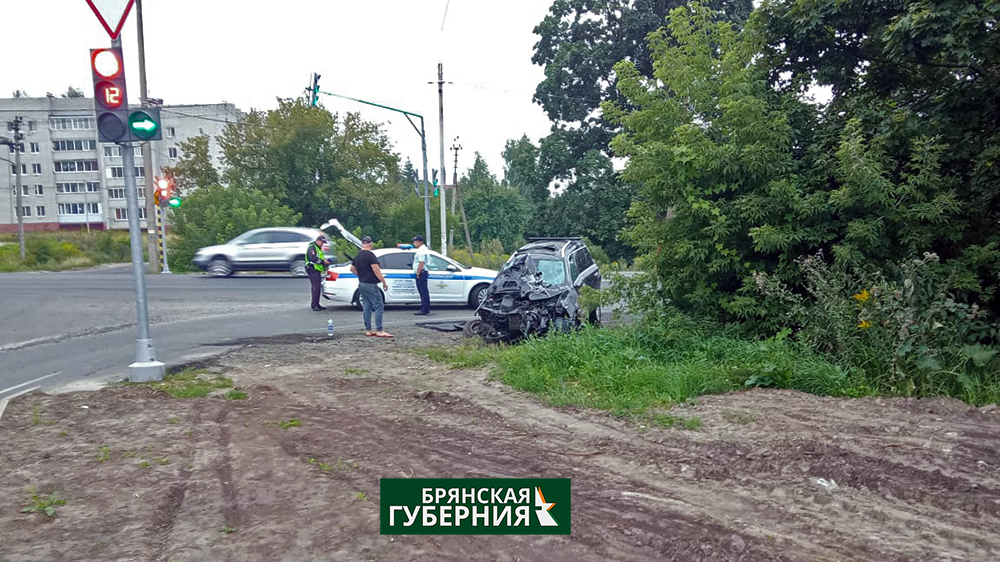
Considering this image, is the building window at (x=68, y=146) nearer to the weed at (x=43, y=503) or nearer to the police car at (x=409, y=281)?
the police car at (x=409, y=281)

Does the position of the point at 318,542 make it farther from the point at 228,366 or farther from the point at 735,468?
the point at 228,366

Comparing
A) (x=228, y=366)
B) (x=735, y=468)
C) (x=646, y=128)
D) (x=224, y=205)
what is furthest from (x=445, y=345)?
(x=224, y=205)

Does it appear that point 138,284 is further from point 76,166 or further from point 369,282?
point 76,166

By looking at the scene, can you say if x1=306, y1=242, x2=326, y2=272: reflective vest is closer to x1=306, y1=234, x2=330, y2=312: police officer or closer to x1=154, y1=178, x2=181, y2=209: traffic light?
x1=306, y1=234, x2=330, y2=312: police officer

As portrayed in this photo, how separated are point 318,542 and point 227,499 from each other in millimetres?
1125

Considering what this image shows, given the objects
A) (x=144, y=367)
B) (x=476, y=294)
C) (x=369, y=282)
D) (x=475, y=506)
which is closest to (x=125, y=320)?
(x=369, y=282)

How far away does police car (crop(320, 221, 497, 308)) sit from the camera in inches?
647

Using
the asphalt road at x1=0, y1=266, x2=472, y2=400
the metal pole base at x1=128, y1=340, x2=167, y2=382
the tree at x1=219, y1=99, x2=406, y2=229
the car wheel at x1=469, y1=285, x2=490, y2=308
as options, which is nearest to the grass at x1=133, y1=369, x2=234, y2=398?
the metal pole base at x1=128, y1=340, x2=167, y2=382

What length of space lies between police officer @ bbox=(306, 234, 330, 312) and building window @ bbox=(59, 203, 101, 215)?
6958 centimetres

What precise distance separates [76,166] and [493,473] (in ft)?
276

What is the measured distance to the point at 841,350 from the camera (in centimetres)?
800

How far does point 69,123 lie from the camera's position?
74.6 m

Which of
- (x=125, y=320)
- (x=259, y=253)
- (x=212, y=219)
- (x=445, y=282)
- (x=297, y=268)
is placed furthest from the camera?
(x=212, y=219)

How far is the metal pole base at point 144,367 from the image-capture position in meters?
8.83
